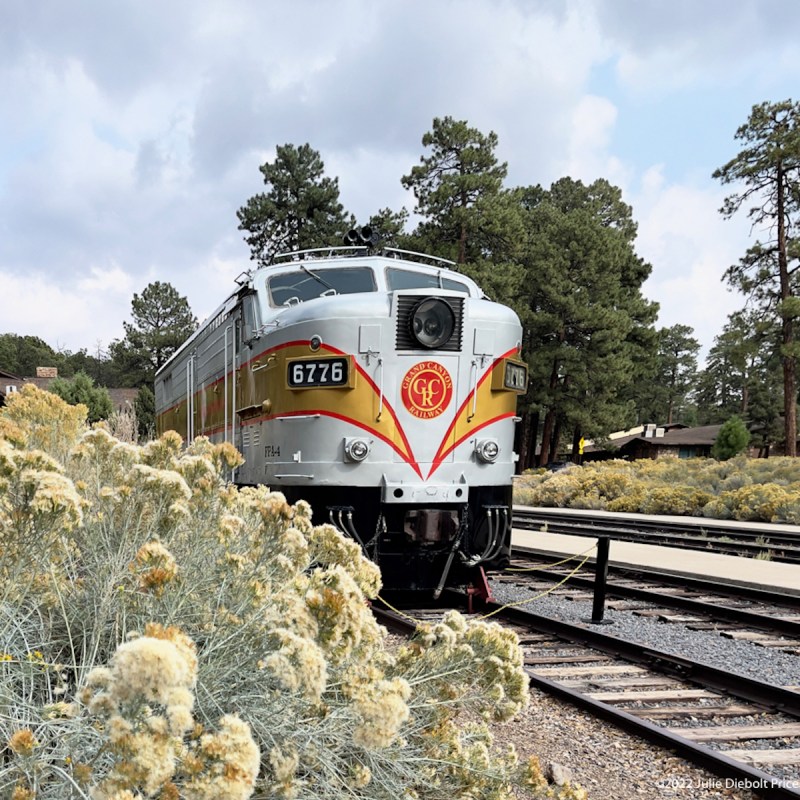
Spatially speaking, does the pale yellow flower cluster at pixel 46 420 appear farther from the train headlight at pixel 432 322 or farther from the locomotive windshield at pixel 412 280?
the locomotive windshield at pixel 412 280

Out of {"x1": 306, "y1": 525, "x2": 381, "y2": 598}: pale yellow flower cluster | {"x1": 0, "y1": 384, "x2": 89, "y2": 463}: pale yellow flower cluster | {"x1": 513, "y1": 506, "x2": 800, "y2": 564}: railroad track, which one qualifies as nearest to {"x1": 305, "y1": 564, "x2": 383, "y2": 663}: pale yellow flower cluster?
{"x1": 306, "y1": 525, "x2": 381, "y2": 598}: pale yellow flower cluster

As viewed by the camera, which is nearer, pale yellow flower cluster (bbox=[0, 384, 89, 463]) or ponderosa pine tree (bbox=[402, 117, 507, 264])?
pale yellow flower cluster (bbox=[0, 384, 89, 463])

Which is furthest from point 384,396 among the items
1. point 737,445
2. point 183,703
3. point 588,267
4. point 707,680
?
point 737,445

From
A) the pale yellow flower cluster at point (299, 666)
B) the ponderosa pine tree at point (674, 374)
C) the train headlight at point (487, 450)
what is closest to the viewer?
the pale yellow flower cluster at point (299, 666)

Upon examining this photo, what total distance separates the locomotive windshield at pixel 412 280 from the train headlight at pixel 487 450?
179 centimetres

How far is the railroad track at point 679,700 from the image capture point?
3811mm

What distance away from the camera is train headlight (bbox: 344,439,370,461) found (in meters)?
6.27

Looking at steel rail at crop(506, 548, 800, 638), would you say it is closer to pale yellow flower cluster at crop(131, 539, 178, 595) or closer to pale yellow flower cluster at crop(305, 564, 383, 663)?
pale yellow flower cluster at crop(305, 564, 383, 663)

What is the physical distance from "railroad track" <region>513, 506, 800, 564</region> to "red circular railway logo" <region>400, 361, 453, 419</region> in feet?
23.4

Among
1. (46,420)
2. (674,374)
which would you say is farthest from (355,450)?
(674,374)

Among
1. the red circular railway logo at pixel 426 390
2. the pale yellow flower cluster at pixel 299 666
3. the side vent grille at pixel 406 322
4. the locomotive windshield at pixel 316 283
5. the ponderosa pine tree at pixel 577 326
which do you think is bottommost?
the pale yellow flower cluster at pixel 299 666

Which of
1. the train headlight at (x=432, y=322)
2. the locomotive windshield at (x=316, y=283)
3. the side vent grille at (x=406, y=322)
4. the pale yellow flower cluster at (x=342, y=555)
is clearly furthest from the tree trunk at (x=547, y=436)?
the pale yellow flower cluster at (x=342, y=555)

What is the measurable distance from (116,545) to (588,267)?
127 feet

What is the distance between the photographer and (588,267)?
128 feet
